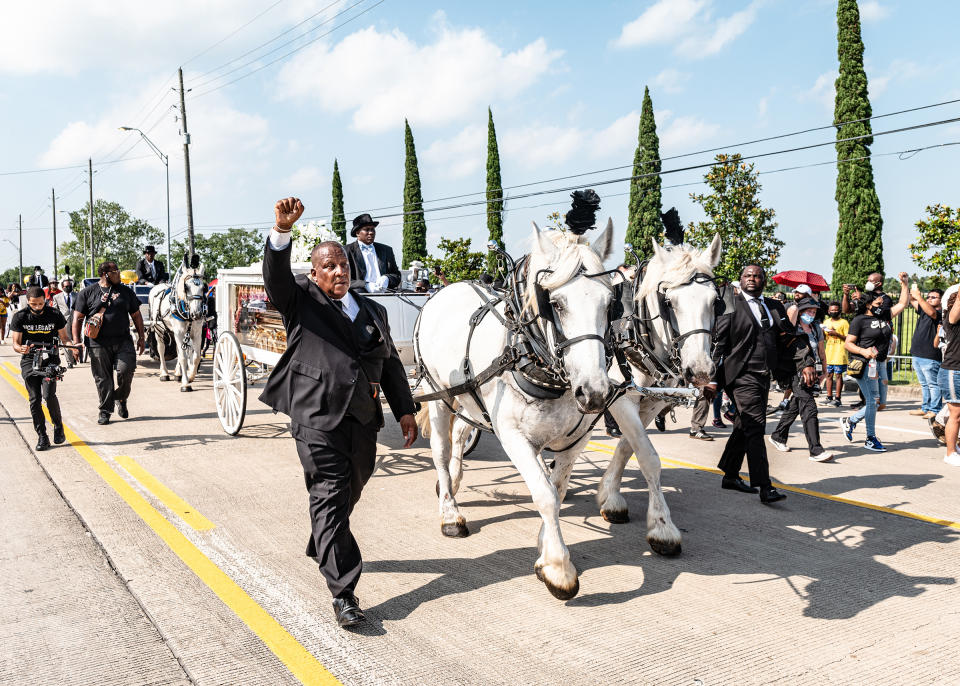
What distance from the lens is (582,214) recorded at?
4.50m

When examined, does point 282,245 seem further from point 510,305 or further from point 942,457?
point 942,457

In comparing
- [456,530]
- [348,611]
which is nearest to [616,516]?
[456,530]

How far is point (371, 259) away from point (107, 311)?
13.4 ft

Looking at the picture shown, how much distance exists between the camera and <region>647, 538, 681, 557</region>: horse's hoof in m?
4.74

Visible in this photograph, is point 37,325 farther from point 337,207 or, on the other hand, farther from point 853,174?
point 337,207

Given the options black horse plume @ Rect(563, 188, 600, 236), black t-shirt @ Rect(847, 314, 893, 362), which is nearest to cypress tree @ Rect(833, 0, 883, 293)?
black t-shirt @ Rect(847, 314, 893, 362)

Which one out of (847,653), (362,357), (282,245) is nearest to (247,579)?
(362,357)

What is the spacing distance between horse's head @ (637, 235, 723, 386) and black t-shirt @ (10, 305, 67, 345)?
6836 millimetres

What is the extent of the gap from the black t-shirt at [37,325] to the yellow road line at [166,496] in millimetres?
1839

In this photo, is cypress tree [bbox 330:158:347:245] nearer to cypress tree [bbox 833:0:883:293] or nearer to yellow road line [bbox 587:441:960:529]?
cypress tree [bbox 833:0:883:293]

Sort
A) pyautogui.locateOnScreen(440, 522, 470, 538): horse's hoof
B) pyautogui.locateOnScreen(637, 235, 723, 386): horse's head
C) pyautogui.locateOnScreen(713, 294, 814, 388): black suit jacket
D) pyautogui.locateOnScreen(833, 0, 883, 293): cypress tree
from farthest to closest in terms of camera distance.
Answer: pyautogui.locateOnScreen(833, 0, 883, 293): cypress tree, pyautogui.locateOnScreen(713, 294, 814, 388): black suit jacket, pyautogui.locateOnScreen(440, 522, 470, 538): horse's hoof, pyautogui.locateOnScreen(637, 235, 723, 386): horse's head

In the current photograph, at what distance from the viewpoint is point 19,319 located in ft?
27.1

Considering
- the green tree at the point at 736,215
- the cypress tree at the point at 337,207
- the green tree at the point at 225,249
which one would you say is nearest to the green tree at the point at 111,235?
the green tree at the point at 225,249

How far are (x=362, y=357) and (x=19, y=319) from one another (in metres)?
6.27
